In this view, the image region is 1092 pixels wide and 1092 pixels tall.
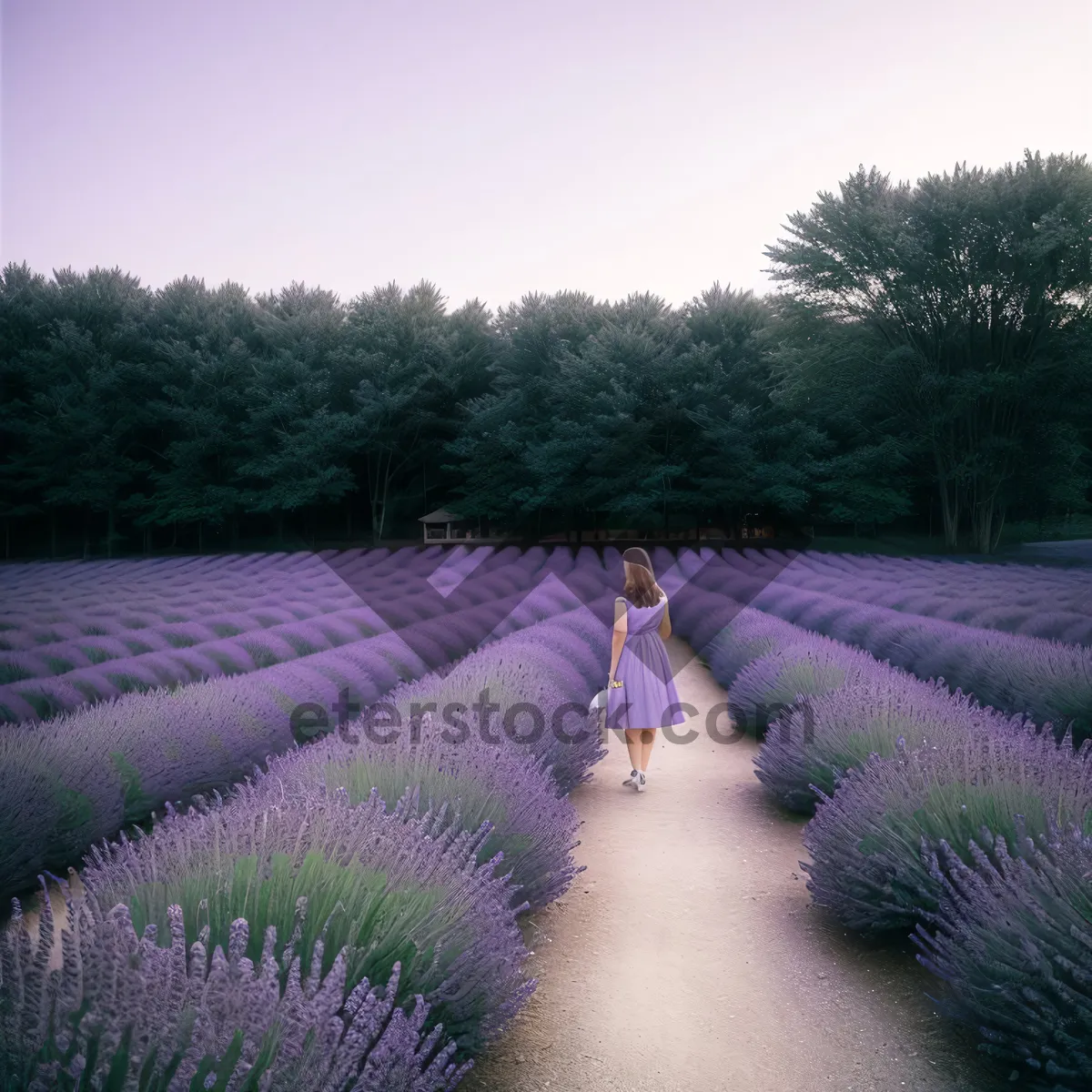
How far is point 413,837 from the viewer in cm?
255

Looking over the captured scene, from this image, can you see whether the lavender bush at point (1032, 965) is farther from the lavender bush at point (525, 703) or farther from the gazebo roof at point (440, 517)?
the gazebo roof at point (440, 517)

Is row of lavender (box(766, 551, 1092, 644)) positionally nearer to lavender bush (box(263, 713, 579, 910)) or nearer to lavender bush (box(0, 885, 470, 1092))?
lavender bush (box(263, 713, 579, 910))

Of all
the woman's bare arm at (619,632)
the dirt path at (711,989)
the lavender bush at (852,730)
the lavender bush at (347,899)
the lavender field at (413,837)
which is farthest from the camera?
the woman's bare arm at (619,632)

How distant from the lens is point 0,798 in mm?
3561

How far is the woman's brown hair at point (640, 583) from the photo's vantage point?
5570 millimetres

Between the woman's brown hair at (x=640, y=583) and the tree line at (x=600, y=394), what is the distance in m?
17.7

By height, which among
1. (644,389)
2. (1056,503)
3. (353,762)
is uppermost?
(644,389)

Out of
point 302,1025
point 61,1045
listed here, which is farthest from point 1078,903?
point 61,1045

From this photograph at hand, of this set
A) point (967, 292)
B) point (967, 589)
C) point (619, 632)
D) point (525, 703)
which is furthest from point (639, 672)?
point (967, 292)

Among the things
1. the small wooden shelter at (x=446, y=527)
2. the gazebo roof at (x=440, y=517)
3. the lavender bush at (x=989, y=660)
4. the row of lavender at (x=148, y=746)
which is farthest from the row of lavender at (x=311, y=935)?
the small wooden shelter at (x=446, y=527)

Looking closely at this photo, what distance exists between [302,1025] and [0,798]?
2.85 meters

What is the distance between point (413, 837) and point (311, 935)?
0.60 m

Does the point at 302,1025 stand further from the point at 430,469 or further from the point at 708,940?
the point at 430,469

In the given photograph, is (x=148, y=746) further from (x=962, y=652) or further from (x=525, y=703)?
(x=962, y=652)
